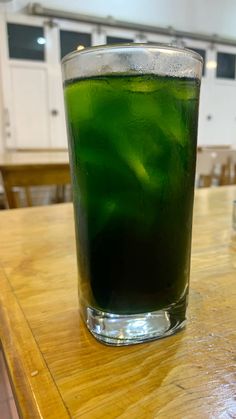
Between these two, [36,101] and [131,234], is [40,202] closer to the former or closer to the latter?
[131,234]

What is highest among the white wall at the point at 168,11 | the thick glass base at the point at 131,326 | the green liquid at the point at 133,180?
the white wall at the point at 168,11

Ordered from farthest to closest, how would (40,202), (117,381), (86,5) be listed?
(86,5), (40,202), (117,381)

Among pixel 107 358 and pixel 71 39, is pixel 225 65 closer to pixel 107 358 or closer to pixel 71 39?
pixel 71 39

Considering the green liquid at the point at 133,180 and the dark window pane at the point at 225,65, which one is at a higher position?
the dark window pane at the point at 225,65

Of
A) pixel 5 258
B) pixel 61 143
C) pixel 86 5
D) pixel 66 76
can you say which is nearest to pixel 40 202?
pixel 5 258

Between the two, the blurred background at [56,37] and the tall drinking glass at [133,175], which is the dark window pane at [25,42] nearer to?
the blurred background at [56,37]

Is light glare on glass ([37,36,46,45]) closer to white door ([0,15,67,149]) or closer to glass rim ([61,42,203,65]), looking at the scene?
white door ([0,15,67,149])

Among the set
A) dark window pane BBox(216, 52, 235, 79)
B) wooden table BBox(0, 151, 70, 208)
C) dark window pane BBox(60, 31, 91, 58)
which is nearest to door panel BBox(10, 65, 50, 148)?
dark window pane BBox(60, 31, 91, 58)

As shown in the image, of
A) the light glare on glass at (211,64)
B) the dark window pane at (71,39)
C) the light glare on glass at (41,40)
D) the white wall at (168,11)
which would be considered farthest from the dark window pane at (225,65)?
the light glare on glass at (41,40)
